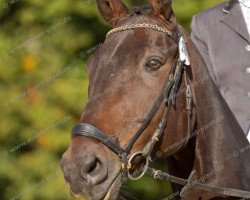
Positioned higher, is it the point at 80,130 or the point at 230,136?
the point at 80,130

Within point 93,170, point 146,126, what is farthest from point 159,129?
point 93,170

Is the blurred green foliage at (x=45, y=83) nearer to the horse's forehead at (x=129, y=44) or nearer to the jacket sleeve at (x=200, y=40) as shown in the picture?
the jacket sleeve at (x=200, y=40)

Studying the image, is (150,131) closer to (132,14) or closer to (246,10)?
(132,14)

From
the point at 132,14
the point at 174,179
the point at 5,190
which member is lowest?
the point at 5,190

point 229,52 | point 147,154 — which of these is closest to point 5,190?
point 229,52

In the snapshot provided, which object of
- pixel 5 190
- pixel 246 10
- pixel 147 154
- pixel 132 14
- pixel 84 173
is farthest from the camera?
pixel 5 190

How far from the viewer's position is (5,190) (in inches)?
302

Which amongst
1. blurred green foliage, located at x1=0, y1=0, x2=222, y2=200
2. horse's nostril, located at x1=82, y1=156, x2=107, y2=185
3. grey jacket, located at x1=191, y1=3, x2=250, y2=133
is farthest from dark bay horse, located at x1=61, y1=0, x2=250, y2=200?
blurred green foliage, located at x1=0, y1=0, x2=222, y2=200

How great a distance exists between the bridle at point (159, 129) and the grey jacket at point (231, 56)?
2.88ft

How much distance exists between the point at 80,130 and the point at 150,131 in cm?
42

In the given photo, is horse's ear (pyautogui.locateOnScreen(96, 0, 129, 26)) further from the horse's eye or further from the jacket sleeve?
the jacket sleeve

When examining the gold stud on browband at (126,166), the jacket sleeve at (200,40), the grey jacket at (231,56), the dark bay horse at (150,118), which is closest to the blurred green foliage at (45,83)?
the jacket sleeve at (200,40)

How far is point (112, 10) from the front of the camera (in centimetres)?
432

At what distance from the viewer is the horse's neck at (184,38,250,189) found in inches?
159
